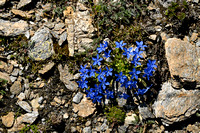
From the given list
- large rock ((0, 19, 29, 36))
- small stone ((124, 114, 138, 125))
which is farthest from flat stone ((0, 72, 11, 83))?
small stone ((124, 114, 138, 125))

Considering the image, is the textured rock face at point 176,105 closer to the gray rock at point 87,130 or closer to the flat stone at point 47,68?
the gray rock at point 87,130

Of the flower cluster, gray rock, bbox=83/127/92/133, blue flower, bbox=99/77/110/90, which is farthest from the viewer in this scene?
gray rock, bbox=83/127/92/133

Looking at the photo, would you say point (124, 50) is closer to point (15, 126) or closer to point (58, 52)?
point (58, 52)

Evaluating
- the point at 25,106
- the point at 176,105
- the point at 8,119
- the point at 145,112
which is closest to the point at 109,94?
the point at 145,112

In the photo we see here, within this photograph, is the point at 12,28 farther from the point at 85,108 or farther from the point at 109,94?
the point at 109,94

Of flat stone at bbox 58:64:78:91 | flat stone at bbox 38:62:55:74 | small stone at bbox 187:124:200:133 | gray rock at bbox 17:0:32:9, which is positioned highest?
gray rock at bbox 17:0:32:9

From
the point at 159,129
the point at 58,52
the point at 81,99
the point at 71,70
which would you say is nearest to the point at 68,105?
the point at 81,99

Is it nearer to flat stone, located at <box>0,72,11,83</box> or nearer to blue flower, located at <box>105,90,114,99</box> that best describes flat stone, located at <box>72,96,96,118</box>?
blue flower, located at <box>105,90,114,99</box>
